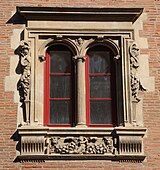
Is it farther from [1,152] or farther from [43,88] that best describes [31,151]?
[43,88]

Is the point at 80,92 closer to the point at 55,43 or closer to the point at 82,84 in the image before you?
the point at 82,84

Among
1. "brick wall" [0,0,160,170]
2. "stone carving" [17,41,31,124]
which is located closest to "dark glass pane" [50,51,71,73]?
"stone carving" [17,41,31,124]

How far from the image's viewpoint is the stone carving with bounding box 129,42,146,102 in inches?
450

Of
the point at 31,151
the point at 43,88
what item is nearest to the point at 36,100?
the point at 43,88

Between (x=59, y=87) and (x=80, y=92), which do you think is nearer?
(x=80, y=92)

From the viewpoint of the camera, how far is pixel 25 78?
11.5 m

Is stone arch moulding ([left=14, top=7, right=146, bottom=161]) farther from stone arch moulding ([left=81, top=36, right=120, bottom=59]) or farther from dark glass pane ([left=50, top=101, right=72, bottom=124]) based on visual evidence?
dark glass pane ([left=50, top=101, right=72, bottom=124])

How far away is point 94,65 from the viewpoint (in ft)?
39.0

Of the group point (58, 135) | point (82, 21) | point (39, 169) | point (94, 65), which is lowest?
point (39, 169)

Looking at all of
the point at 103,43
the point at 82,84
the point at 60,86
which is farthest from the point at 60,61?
the point at 103,43

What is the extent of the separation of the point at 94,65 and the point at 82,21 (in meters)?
1.02

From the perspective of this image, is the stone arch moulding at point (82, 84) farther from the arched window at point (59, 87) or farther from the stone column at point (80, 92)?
the arched window at point (59, 87)

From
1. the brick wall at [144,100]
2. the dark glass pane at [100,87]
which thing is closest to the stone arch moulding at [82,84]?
the brick wall at [144,100]

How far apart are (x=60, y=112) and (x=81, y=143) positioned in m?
0.92
